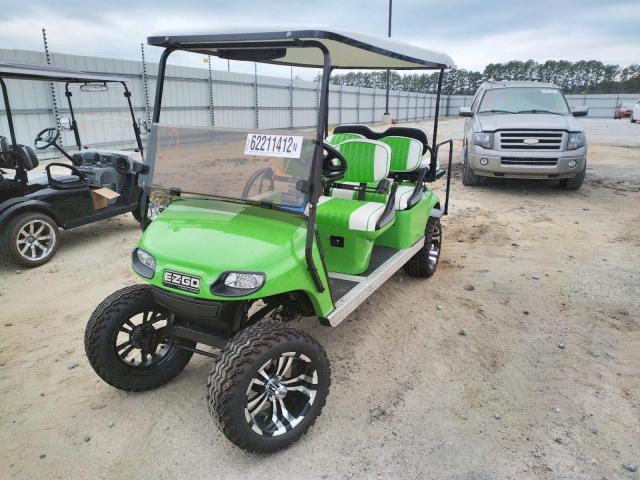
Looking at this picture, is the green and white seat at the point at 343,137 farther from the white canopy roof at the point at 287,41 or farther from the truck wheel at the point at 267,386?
the truck wheel at the point at 267,386

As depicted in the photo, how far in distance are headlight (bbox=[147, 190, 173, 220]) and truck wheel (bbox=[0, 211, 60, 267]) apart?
2.79 metres

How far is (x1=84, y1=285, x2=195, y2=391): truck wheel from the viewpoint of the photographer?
2617mm

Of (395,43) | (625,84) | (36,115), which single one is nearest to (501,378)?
(395,43)

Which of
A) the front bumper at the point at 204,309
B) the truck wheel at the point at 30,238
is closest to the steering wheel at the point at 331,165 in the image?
the front bumper at the point at 204,309

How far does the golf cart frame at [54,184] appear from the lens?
495 cm

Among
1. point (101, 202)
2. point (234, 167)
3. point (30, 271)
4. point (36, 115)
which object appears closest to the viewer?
point (234, 167)

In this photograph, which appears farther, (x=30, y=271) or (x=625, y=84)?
(x=625, y=84)

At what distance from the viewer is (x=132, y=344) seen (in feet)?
9.02

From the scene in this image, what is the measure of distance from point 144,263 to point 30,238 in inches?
132

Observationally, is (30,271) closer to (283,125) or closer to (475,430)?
(475,430)

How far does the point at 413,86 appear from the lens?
139ft

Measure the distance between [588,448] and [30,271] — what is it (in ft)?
17.1

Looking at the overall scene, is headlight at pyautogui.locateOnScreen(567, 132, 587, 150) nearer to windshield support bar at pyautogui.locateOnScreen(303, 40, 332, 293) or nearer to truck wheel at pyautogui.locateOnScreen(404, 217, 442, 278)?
truck wheel at pyautogui.locateOnScreen(404, 217, 442, 278)

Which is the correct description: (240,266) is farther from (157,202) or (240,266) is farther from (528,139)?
(528,139)
